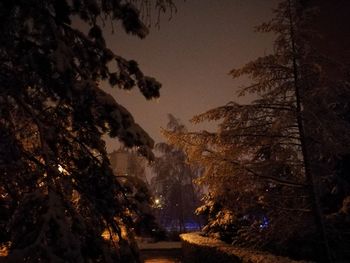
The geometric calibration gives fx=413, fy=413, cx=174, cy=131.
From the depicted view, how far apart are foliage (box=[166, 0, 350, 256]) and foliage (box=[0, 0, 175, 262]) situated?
5.10 m

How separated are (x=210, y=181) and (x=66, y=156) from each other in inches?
219

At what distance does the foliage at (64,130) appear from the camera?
12.2ft

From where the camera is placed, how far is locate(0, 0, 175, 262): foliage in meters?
3.71

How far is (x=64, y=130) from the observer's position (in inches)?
199

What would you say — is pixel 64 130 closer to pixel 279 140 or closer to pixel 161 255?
pixel 279 140

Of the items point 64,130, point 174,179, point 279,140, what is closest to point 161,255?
point 279,140

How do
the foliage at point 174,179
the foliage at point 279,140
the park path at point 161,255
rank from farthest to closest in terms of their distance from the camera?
the foliage at point 174,179 → the park path at point 161,255 → the foliage at point 279,140

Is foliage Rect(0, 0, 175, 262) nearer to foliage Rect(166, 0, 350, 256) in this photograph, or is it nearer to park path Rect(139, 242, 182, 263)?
foliage Rect(166, 0, 350, 256)

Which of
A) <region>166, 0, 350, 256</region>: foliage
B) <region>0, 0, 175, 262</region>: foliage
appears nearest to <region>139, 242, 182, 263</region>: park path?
<region>166, 0, 350, 256</region>: foliage

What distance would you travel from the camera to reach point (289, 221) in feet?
31.2

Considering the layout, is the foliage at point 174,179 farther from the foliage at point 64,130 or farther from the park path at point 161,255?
the foliage at point 64,130

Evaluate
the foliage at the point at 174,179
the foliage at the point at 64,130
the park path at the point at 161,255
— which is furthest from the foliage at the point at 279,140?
the foliage at the point at 174,179

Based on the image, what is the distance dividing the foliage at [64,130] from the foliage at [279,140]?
16.7 ft

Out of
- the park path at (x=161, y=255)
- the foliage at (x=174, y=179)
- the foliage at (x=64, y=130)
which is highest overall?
the foliage at (x=174, y=179)
